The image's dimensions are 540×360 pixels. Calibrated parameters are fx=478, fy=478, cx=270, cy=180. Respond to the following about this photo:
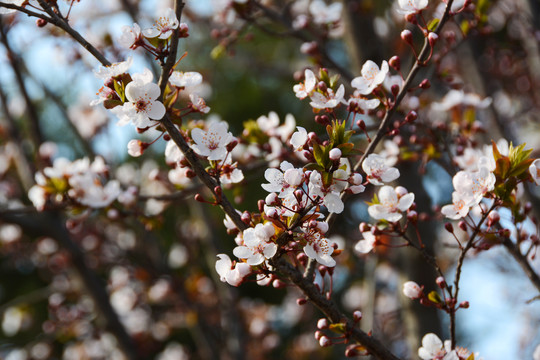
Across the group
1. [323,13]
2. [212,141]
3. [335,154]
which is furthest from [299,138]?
[323,13]

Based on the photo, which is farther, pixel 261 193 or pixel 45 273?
pixel 261 193

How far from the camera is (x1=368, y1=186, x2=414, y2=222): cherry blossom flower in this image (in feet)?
4.44

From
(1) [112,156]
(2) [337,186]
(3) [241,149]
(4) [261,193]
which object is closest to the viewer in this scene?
(2) [337,186]

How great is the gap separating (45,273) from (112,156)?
2133 millimetres

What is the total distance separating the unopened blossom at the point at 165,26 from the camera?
1147 millimetres

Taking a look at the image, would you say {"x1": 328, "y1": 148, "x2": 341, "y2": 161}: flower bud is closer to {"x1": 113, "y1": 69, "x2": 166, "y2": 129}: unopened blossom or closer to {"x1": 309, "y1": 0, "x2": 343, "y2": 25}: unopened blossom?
{"x1": 113, "y1": 69, "x2": 166, "y2": 129}: unopened blossom

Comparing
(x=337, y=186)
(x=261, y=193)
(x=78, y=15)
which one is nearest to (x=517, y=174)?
(x=337, y=186)

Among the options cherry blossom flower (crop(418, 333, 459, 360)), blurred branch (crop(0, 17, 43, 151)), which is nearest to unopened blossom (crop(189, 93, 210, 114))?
cherry blossom flower (crop(418, 333, 459, 360))

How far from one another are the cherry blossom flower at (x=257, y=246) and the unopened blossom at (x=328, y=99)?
1.37 feet

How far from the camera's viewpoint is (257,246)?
3.55 feet

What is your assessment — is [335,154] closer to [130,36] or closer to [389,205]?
[389,205]

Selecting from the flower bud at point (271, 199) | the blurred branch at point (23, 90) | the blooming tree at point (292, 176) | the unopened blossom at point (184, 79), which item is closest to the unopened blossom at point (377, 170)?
the blooming tree at point (292, 176)

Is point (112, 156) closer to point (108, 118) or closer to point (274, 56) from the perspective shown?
point (108, 118)

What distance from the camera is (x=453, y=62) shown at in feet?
16.0
